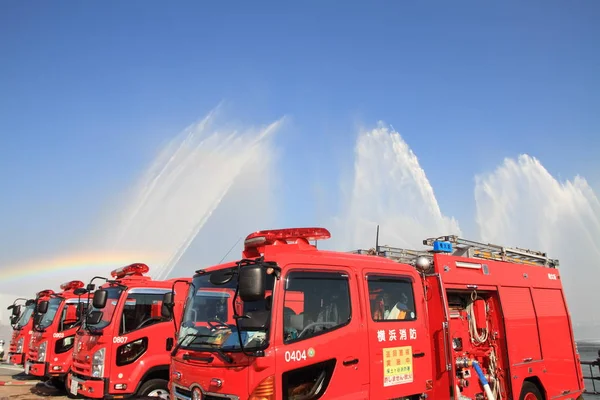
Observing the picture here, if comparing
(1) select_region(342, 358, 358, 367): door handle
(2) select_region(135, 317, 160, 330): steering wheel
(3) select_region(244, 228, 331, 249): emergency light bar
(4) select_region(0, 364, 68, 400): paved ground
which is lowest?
(4) select_region(0, 364, 68, 400): paved ground

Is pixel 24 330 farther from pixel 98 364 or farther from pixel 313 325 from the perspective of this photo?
pixel 313 325

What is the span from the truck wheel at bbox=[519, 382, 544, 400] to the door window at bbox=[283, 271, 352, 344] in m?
4.31

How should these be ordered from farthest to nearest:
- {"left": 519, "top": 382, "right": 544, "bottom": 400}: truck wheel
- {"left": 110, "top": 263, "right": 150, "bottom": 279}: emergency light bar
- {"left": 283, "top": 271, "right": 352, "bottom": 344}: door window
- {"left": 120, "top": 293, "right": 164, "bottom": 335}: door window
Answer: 1. {"left": 110, "top": 263, "right": 150, "bottom": 279}: emergency light bar
2. {"left": 120, "top": 293, "right": 164, "bottom": 335}: door window
3. {"left": 519, "top": 382, "right": 544, "bottom": 400}: truck wheel
4. {"left": 283, "top": 271, "right": 352, "bottom": 344}: door window

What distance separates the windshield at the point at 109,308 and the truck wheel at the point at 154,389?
139 cm

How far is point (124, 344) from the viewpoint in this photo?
8.62 meters

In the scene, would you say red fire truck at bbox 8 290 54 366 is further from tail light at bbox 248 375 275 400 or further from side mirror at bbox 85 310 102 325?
tail light at bbox 248 375 275 400

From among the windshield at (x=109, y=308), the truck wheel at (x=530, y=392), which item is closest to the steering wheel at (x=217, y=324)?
the windshield at (x=109, y=308)

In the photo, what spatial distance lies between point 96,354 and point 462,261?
6.78 metres

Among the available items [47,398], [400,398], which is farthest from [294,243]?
[47,398]

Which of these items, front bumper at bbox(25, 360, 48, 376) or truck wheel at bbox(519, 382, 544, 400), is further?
front bumper at bbox(25, 360, 48, 376)

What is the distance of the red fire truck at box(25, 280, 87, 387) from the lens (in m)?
12.0

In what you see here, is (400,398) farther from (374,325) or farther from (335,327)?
(335,327)

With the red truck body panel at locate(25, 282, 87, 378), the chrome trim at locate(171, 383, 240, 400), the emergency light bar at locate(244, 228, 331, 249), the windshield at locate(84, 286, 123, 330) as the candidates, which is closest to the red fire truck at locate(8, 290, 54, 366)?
the red truck body panel at locate(25, 282, 87, 378)

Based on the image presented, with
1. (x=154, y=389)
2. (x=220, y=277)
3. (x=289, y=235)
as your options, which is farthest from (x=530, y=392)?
(x=154, y=389)
